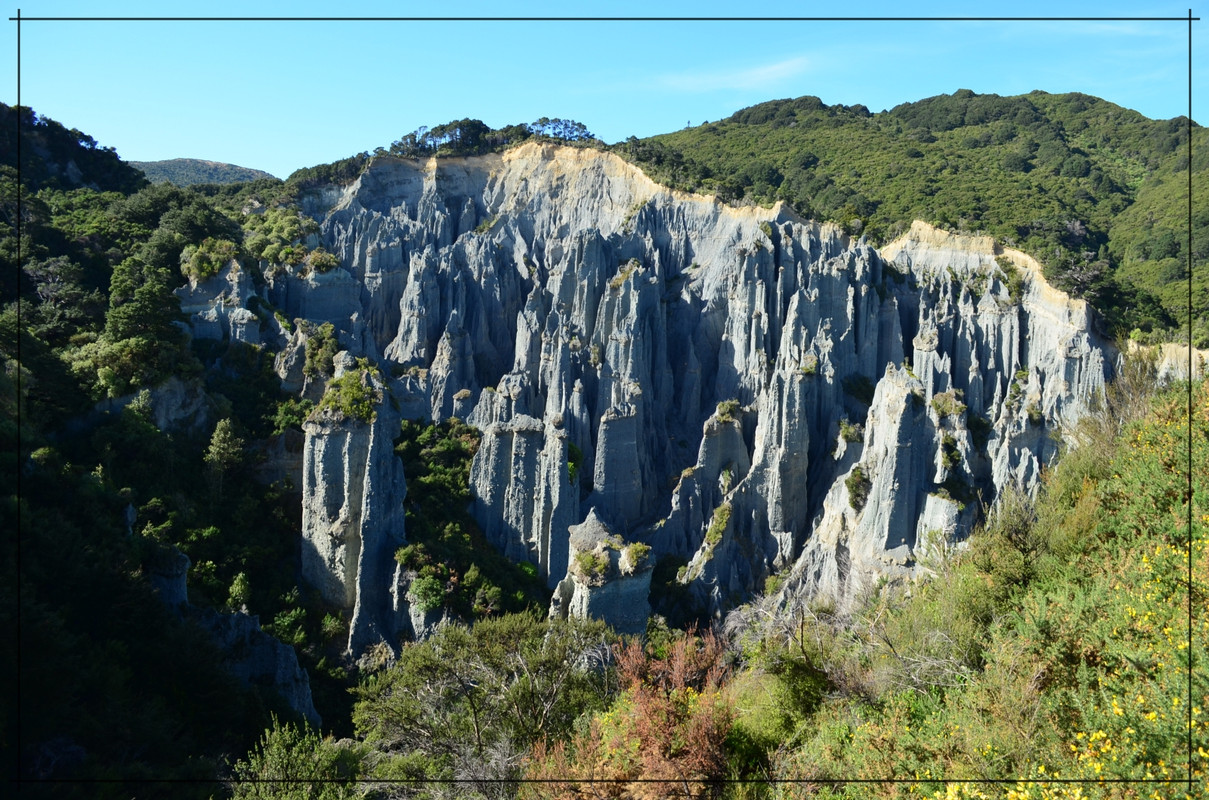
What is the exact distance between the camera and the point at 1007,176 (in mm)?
59031

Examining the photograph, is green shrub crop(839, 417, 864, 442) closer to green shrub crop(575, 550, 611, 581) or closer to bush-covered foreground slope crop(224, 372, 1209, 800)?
green shrub crop(575, 550, 611, 581)

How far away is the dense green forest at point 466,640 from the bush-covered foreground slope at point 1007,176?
89.8 feet

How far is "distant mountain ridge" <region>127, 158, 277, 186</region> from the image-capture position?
8200cm

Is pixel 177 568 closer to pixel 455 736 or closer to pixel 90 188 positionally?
pixel 455 736

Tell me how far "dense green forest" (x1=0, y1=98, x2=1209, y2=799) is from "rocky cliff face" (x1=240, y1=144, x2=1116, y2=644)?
2647mm

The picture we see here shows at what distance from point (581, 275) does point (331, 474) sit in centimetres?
2307

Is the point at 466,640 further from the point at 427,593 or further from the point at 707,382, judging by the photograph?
the point at 707,382

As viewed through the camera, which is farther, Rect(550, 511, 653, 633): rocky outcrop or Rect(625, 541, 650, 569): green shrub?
Rect(625, 541, 650, 569): green shrub

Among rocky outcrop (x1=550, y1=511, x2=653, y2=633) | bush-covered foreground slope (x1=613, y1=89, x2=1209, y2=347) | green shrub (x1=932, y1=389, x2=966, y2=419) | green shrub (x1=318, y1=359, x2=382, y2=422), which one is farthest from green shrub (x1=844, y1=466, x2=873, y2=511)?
green shrub (x1=318, y1=359, x2=382, y2=422)

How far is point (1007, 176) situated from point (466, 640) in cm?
5973

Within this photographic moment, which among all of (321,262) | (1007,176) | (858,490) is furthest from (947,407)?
(1007,176)

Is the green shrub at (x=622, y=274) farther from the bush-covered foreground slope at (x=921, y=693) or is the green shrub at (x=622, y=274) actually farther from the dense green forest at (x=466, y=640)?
the bush-covered foreground slope at (x=921, y=693)

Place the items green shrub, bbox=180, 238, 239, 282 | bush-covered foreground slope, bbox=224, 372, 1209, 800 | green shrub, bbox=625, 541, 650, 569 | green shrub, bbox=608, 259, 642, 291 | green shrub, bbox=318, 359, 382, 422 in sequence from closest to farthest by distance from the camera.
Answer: bush-covered foreground slope, bbox=224, 372, 1209, 800 → green shrub, bbox=625, 541, 650, 569 → green shrub, bbox=318, 359, 382, 422 → green shrub, bbox=180, 238, 239, 282 → green shrub, bbox=608, 259, 642, 291

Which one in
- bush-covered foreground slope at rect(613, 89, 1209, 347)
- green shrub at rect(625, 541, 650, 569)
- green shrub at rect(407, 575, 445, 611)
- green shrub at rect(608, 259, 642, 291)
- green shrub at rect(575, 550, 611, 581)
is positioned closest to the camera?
green shrub at rect(575, 550, 611, 581)
